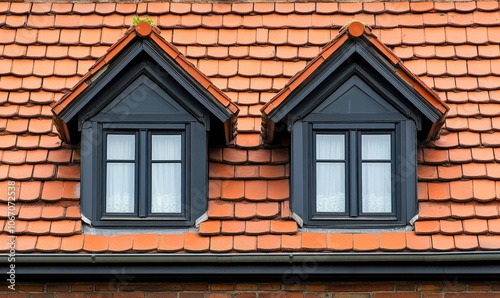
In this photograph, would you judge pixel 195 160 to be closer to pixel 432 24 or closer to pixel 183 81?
pixel 183 81

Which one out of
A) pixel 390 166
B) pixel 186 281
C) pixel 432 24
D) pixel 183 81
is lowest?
pixel 186 281

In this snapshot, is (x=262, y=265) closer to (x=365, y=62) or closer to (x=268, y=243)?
(x=268, y=243)

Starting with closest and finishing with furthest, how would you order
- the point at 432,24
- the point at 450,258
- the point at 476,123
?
the point at 450,258
the point at 476,123
the point at 432,24

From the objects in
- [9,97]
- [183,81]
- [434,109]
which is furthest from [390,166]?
→ [9,97]

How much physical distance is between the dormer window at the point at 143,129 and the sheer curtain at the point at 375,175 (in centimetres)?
→ 137

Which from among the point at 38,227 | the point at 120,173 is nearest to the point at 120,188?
the point at 120,173

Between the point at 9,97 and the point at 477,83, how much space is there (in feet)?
15.9

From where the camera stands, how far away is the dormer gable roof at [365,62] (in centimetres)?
1077

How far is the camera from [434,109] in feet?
35.2

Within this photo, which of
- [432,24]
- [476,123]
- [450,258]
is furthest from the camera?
[432,24]

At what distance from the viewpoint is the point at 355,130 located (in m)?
10.9

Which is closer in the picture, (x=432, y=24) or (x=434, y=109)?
(x=434, y=109)

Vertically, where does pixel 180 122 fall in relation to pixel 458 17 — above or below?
below

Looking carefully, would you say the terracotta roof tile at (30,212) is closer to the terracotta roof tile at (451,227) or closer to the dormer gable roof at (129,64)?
the dormer gable roof at (129,64)
